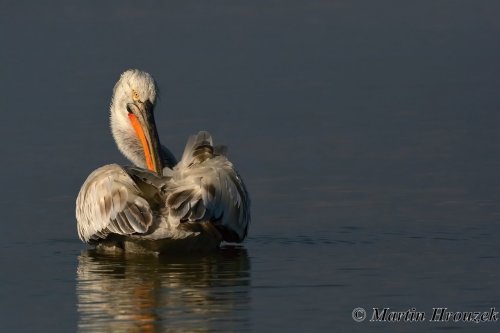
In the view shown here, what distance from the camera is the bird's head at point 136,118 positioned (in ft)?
39.4

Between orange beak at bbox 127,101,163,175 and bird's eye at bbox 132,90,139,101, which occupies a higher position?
bird's eye at bbox 132,90,139,101

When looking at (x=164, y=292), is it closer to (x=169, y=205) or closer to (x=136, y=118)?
(x=169, y=205)

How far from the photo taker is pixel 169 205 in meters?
10.3

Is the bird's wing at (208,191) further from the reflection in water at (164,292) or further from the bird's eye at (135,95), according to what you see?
the bird's eye at (135,95)

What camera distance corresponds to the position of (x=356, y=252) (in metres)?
10.5

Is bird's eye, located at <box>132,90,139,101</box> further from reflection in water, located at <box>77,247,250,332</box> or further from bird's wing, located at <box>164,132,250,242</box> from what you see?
reflection in water, located at <box>77,247,250,332</box>

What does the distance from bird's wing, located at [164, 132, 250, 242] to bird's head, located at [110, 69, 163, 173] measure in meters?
0.87

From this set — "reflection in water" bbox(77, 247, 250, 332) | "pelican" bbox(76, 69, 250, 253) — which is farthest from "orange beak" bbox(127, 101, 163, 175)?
"reflection in water" bbox(77, 247, 250, 332)

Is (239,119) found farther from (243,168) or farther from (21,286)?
(21,286)

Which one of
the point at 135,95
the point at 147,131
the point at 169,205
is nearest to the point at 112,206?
the point at 169,205

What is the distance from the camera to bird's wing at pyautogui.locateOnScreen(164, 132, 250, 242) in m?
10.3

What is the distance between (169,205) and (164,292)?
3.74 feet

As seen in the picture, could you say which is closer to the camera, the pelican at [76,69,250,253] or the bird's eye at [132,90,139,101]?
the pelican at [76,69,250,253]

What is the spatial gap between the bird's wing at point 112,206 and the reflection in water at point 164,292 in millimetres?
219
